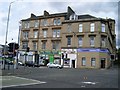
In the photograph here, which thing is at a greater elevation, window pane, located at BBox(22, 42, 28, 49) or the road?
window pane, located at BBox(22, 42, 28, 49)

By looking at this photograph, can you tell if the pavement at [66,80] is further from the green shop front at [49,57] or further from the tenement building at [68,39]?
the green shop front at [49,57]

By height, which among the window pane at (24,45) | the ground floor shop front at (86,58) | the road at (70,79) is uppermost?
the window pane at (24,45)

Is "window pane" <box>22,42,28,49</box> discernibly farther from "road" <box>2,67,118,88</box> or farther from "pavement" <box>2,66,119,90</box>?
"pavement" <box>2,66,119,90</box>

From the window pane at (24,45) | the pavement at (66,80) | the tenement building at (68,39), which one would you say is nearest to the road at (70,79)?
the pavement at (66,80)

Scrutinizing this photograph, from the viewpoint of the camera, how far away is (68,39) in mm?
59719

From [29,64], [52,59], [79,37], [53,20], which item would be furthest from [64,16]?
[29,64]

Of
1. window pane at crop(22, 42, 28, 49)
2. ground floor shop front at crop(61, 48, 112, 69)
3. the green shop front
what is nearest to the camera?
ground floor shop front at crop(61, 48, 112, 69)

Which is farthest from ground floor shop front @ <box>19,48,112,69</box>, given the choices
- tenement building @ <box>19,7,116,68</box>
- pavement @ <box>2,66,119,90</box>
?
pavement @ <box>2,66,119,90</box>

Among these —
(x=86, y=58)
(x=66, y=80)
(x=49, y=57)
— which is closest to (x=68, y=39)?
(x=86, y=58)

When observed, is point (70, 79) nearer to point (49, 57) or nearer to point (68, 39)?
point (68, 39)

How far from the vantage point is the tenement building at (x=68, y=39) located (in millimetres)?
55406

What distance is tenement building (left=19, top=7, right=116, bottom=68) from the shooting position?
182 feet

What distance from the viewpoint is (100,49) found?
179 feet

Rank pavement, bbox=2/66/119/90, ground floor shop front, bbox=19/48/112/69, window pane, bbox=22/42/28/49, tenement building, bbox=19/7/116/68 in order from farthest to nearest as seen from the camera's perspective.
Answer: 1. window pane, bbox=22/42/28/49
2. tenement building, bbox=19/7/116/68
3. ground floor shop front, bbox=19/48/112/69
4. pavement, bbox=2/66/119/90
